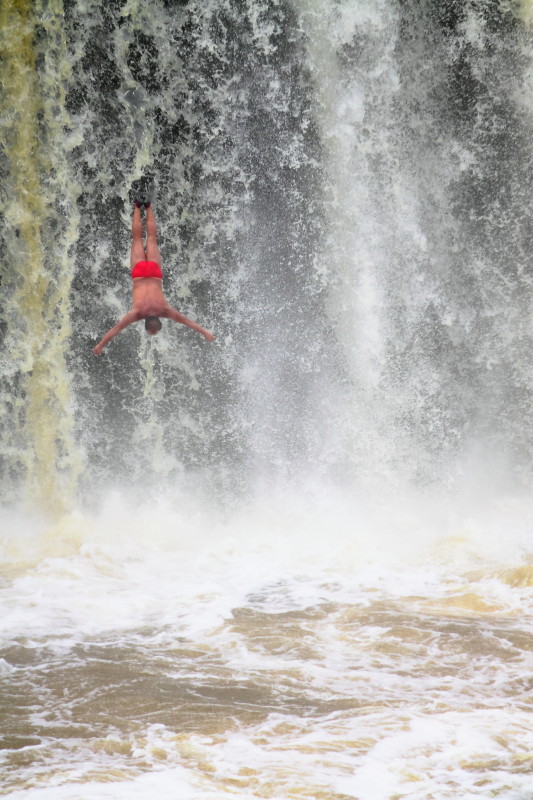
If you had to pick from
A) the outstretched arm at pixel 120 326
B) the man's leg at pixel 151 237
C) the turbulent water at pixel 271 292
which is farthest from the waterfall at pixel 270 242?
the outstretched arm at pixel 120 326

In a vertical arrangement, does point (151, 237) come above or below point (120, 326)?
above

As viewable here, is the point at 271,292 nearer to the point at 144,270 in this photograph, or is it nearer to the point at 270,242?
the point at 270,242

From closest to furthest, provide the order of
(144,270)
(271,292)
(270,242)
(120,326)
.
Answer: (120,326), (144,270), (270,242), (271,292)

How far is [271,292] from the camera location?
32.5 ft

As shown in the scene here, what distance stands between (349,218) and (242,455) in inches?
122

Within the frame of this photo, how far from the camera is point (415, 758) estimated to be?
432 centimetres

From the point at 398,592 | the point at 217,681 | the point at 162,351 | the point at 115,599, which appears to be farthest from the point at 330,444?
the point at 217,681

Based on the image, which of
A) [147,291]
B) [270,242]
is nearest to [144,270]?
[147,291]

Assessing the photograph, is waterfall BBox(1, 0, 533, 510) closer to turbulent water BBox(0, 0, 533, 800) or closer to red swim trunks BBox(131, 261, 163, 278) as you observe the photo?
turbulent water BBox(0, 0, 533, 800)

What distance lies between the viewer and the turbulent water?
924cm

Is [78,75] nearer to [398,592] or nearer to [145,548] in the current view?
[145,548]

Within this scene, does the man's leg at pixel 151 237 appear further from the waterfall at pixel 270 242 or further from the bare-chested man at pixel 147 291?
the waterfall at pixel 270 242

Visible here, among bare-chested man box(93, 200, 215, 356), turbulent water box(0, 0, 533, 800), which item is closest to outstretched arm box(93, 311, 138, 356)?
bare-chested man box(93, 200, 215, 356)

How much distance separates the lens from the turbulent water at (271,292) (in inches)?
364
